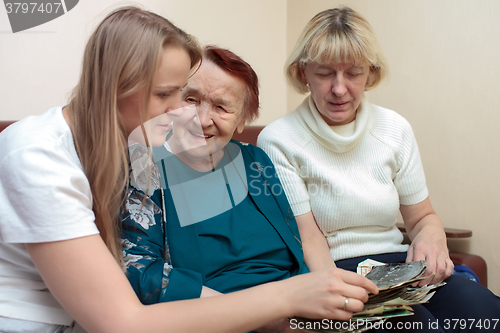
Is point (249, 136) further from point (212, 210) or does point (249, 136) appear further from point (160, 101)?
point (160, 101)

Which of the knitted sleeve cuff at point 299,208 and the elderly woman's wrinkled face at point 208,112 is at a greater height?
the elderly woman's wrinkled face at point 208,112

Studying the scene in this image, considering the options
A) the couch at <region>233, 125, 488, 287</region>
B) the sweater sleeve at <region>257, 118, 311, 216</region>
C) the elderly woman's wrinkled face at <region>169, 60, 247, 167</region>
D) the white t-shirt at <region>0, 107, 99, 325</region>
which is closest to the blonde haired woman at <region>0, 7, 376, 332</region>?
the white t-shirt at <region>0, 107, 99, 325</region>

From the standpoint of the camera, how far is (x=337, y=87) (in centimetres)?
159

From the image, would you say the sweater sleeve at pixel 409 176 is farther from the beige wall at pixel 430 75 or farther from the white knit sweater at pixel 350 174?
the beige wall at pixel 430 75

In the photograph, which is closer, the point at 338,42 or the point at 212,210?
the point at 212,210

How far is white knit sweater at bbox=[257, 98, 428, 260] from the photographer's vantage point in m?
1.58

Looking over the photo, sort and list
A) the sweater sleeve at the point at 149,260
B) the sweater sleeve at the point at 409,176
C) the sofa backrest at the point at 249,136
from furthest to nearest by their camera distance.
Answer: the sofa backrest at the point at 249,136
the sweater sleeve at the point at 409,176
the sweater sleeve at the point at 149,260

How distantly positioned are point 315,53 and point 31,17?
1.23m

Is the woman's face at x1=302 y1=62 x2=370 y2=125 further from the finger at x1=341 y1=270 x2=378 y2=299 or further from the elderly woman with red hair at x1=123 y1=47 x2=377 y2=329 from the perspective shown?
the finger at x1=341 y1=270 x2=378 y2=299

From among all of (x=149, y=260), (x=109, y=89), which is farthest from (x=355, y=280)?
(x=109, y=89)

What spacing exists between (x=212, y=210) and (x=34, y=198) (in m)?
0.60

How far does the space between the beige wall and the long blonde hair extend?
1.06 metres

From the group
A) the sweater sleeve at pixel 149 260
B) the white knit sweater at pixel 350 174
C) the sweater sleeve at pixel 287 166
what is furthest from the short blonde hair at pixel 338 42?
the sweater sleeve at pixel 149 260

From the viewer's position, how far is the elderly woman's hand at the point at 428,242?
4.67ft
